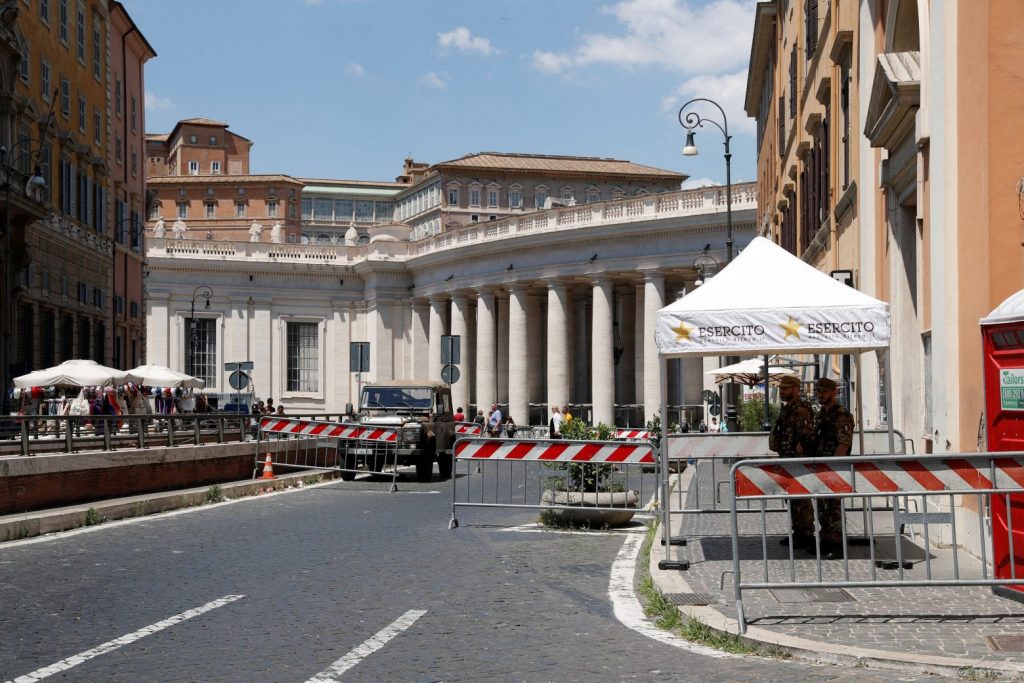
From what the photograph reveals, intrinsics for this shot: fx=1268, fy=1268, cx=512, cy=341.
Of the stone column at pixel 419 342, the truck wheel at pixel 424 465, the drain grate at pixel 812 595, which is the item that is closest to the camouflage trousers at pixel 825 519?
the drain grate at pixel 812 595

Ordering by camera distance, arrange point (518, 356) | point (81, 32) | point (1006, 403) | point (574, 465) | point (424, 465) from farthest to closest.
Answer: point (518, 356), point (81, 32), point (424, 465), point (574, 465), point (1006, 403)

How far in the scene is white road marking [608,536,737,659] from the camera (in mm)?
8508

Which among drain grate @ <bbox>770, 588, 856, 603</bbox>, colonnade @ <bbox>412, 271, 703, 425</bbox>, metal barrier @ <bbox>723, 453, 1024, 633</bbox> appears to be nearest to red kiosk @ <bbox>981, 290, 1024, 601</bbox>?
metal barrier @ <bbox>723, 453, 1024, 633</bbox>

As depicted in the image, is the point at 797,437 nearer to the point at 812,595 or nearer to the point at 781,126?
the point at 812,595

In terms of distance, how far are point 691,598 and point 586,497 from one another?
6771mm

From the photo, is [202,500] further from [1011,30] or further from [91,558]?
[1011,30]

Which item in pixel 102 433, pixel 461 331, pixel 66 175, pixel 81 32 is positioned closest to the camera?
pixel 102 433

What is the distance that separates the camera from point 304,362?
76.0 m

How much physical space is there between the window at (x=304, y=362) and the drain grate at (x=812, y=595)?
220ft

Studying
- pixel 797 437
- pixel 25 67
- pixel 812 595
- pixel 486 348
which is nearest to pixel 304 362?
pixel 486 348

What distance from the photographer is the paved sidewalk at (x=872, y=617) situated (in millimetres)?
7676

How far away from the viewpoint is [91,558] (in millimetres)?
13086

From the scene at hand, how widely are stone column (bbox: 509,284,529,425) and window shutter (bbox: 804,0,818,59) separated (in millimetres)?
32455

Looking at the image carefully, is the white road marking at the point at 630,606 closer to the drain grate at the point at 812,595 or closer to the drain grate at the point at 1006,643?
the drain grate at the point at 812,595
